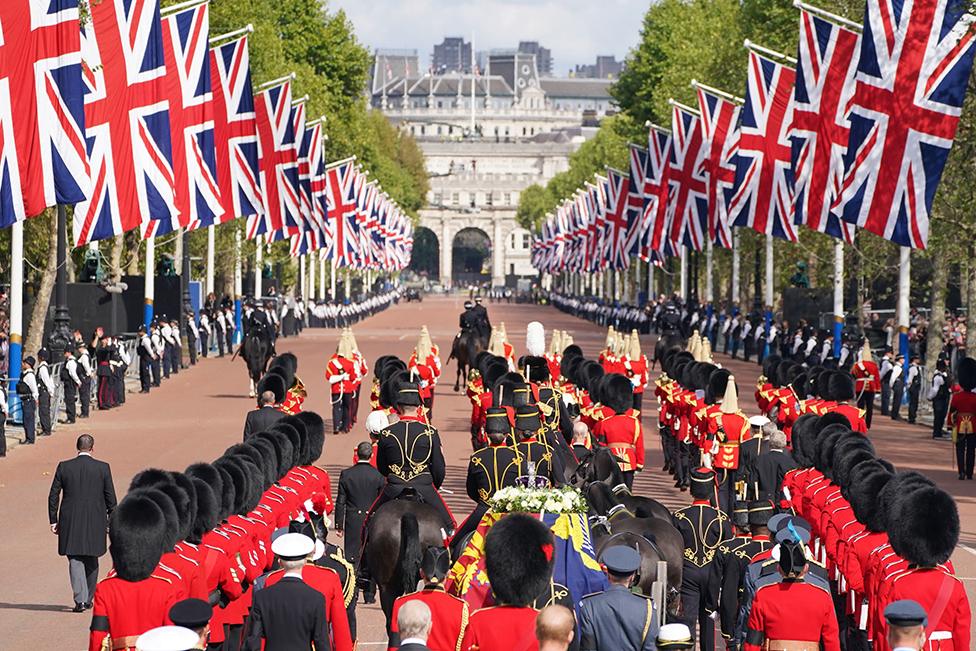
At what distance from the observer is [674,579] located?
11836mm

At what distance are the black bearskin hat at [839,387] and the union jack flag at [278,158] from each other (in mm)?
20246

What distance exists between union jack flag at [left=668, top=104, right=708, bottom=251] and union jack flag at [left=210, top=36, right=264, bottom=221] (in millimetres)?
16384

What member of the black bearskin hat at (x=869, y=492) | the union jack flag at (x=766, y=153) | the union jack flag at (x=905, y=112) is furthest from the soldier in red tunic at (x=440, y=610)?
the union jack flag at (x=766, y=153)

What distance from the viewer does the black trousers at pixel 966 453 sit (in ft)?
76.3

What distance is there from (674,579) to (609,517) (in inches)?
27.5

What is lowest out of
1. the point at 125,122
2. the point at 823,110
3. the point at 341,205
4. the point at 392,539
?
the point at 392,539

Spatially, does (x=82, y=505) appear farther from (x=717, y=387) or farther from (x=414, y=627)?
(x=717, y=387)

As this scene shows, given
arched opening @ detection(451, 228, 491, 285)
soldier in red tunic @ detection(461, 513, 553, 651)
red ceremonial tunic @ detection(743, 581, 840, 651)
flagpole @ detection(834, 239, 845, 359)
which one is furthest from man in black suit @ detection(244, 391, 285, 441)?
arched opening @ detection(451, 228, 491, 285)

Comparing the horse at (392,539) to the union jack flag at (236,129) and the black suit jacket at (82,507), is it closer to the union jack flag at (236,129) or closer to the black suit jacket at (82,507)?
the black suit jacket at (82,507)

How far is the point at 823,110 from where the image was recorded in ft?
92.6

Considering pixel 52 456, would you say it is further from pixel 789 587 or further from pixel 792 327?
pixel 792 327

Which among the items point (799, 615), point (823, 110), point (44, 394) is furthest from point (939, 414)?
point (799, 615)

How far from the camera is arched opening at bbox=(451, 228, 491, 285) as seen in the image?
7579 inches

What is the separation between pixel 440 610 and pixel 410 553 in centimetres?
283
